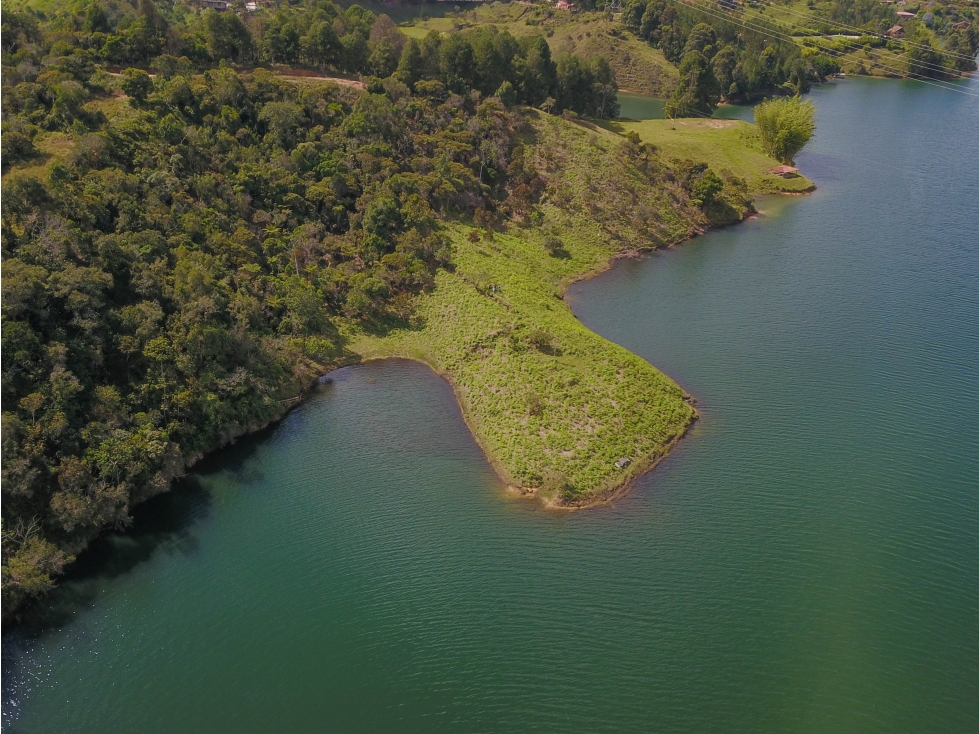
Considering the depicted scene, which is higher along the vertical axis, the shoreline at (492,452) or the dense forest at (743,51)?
the dense forest at (743,51)

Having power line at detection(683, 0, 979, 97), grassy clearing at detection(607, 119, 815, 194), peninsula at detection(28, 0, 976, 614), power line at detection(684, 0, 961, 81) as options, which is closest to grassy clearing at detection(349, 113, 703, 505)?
peninsula at detection(28, 0, 976, 614)

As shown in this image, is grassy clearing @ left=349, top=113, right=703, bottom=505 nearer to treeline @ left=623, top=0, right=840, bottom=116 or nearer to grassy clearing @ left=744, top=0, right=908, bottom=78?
treeline @ left=623, top=0, right=840, bottom=116

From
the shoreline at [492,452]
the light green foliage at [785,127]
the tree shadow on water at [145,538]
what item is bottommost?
the tree shadow on water at [145,538]

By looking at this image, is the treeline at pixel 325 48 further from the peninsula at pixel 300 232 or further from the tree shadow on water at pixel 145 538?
the tree shadow on water at pixel 145 538

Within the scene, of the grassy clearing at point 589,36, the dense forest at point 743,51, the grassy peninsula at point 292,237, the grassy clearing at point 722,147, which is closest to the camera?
the grassy peninsula at point 292,237

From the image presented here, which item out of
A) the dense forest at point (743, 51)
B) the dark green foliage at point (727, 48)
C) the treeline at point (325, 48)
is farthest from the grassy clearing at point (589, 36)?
the treeline at point (325, 48)

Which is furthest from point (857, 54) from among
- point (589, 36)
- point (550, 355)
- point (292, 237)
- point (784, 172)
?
point (292, 237)
